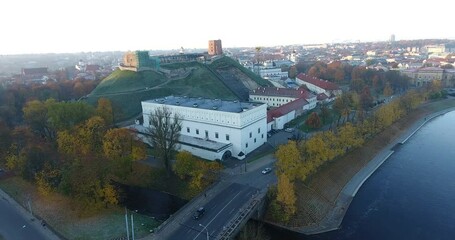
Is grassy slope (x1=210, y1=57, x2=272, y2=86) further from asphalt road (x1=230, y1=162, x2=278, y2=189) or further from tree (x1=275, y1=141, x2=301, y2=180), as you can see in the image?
tree (x1=275, y1=141, x2=301, y2=180)

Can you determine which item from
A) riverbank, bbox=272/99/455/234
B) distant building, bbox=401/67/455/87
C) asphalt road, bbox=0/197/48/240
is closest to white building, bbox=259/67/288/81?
distant building, bbox=401/67/455/87

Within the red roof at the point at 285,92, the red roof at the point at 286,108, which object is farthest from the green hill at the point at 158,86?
the red roof at the point at 286,108

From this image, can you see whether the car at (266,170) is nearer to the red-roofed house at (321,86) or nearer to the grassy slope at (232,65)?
the red-roofed house at (321,86)

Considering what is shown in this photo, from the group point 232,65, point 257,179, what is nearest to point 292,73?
point 232,65

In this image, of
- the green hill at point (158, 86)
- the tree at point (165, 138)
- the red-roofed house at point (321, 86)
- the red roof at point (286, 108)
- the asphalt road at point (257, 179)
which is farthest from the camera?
the red-roofed house at point (321, 86)

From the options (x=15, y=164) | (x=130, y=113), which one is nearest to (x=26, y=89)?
(x=130, y=113)

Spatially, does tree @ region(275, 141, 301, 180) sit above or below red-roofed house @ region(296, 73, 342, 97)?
below
